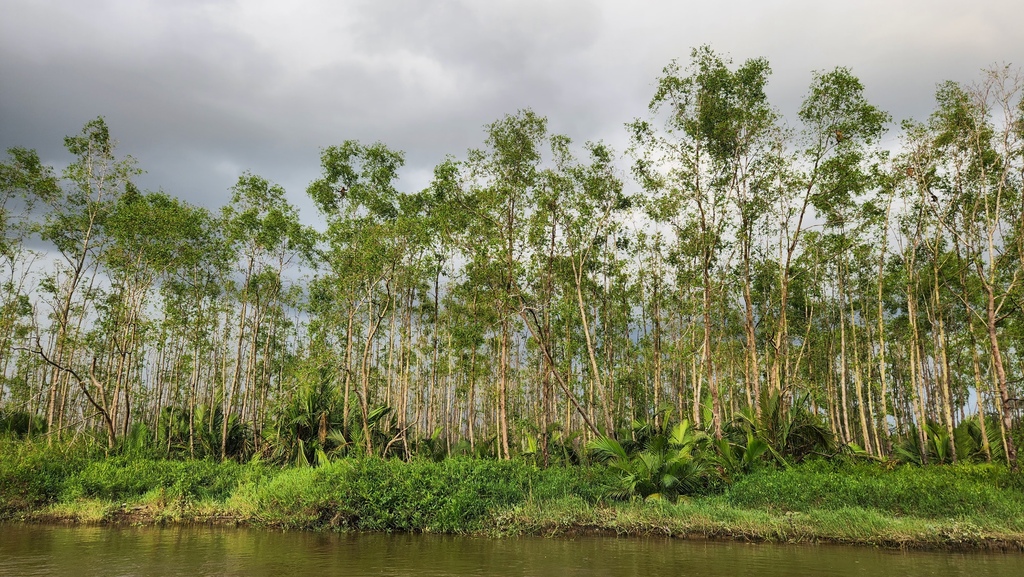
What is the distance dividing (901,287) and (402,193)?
64.3ft

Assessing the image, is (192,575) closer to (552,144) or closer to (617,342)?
(552,144)

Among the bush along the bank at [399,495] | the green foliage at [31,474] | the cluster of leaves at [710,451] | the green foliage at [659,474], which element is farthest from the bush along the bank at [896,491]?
the green foliage at [31,474]

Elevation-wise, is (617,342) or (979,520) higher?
(617,342)

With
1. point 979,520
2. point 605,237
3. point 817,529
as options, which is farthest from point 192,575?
point 605,237

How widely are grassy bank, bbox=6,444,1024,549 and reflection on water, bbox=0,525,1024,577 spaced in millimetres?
550

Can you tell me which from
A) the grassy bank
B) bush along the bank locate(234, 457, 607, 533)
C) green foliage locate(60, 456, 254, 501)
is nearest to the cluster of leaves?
the grassy bank

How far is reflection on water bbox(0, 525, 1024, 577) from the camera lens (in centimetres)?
812

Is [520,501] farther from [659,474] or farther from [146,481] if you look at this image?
[146,481]

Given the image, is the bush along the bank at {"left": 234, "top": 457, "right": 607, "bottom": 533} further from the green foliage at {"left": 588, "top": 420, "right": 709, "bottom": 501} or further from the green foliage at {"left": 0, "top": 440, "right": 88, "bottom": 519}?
the green foliage at {"left": 0, "top": 440, "right": 88, "bottom": 519}

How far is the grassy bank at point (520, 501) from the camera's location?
10734 millimetres

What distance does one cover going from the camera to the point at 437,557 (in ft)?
31.0

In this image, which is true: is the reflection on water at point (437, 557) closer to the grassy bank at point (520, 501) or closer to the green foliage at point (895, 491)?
the grassy bank at point (520, 501)

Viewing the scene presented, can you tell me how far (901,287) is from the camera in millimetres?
22266

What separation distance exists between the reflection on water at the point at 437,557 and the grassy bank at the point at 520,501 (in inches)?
21.6
